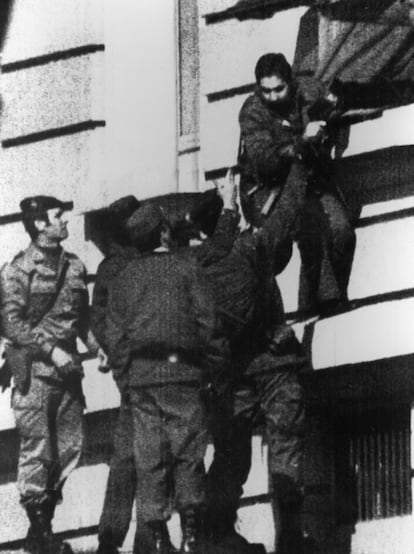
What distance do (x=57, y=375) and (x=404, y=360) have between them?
7.05 ft

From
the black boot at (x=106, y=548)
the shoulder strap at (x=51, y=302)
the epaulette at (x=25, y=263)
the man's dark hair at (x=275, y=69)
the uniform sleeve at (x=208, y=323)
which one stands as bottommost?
the black boot at (x=106, y=548)

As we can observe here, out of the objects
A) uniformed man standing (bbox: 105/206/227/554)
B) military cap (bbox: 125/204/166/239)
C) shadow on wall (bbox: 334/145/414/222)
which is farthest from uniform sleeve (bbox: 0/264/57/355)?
shadow on wall (bbox: 334/145/414/222)

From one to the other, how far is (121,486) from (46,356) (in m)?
1.21

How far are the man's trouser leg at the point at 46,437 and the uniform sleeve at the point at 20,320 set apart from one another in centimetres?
23

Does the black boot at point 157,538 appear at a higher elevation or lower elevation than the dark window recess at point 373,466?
lower

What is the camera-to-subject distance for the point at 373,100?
65.7 feet

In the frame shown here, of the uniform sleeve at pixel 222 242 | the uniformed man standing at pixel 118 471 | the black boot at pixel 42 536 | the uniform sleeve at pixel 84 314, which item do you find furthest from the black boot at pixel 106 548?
the uniform sleeve at pixel 222 242

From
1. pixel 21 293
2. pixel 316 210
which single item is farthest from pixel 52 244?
pixel 316 210

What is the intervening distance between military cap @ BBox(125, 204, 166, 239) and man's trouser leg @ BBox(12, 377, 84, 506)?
4.60 ft

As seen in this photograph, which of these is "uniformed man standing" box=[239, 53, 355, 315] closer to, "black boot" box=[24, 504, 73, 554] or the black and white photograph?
the black and white photograph

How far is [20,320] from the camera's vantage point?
20.2 meters

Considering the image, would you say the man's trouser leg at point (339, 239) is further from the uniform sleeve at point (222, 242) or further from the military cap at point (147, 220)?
the military cap at point (147, 220)

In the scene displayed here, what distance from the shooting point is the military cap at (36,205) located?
20.5 metres

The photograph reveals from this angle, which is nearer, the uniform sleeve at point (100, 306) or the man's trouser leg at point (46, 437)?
the uniform sleeve at point (100, 306)
